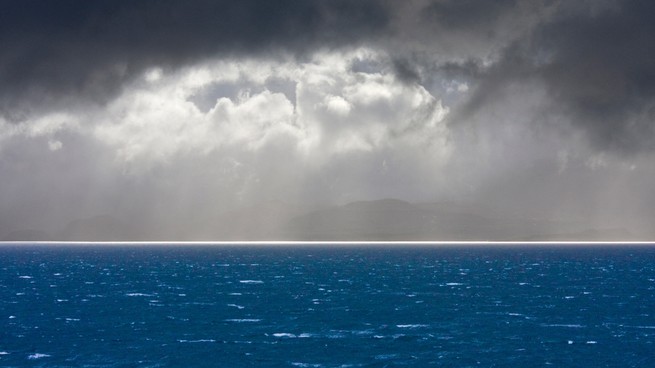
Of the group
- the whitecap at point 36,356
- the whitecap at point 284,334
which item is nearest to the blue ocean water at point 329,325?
the whitecap at point 36,356

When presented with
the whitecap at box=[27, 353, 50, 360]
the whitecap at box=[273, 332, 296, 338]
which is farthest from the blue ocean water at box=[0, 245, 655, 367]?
the whitecap at box=[273, 332, 296, 338]

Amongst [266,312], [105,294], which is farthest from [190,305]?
[105,294]

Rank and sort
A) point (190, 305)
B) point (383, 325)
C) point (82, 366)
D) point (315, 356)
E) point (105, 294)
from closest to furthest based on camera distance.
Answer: point (82, 366)
point (315, 356)
point (383, 325)
point (190, 305)
point (105, 294)

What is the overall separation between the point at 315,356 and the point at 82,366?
16.5 m

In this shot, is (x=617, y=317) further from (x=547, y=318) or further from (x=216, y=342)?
(x=216, y=342)

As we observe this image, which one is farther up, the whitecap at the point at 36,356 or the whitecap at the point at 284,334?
the whitecap at the point at 284,334

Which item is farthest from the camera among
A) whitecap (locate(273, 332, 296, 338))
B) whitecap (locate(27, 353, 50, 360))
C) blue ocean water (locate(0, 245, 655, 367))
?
whitecap (locate(273, 332, 296, 338))

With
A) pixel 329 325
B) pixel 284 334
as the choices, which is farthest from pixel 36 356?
pixel 329 325

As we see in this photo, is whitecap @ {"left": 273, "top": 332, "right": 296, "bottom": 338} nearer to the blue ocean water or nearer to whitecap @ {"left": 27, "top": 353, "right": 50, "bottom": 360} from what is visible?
the blue ocean water

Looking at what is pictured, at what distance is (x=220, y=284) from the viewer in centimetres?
11281

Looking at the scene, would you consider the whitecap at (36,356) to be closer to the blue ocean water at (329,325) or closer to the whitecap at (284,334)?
the blue ocean water at (329,325)

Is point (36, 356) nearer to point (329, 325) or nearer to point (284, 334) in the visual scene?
point (284, 334)

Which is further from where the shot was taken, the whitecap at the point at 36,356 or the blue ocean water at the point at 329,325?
the blue ocean water at the point at 329,325

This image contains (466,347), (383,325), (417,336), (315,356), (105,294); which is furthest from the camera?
(105,294)
